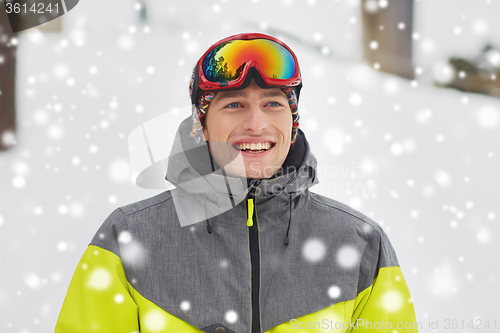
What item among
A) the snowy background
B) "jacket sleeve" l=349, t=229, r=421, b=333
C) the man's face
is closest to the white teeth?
the man's face

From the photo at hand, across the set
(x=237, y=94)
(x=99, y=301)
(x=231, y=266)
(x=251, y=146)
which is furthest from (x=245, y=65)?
(x=99, y=301)

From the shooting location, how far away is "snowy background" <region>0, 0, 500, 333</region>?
9.03ft

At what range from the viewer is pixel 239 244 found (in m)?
1.69

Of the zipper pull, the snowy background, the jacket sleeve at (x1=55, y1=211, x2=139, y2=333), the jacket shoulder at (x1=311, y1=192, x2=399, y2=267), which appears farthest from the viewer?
the snowy background

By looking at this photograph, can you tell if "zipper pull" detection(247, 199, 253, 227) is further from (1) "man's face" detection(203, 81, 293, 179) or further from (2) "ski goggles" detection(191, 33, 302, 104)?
(2) "ski goggles" detection(191, 33, 302, 104)

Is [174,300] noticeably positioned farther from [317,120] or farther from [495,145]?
[495,145]

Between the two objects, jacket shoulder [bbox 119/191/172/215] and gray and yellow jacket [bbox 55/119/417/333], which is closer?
gray and yellow jacket [bbox 55/119/417/333]

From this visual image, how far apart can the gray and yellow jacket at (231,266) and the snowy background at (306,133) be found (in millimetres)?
1106

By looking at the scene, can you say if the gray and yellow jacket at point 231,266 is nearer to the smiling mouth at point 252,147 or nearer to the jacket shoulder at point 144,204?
the jacket shoulder at point 144,204

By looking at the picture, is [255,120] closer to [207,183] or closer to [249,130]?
[249,130]

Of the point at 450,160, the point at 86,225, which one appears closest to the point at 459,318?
the point at 450,160

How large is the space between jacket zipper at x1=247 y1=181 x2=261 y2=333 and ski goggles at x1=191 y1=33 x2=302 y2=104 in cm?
48

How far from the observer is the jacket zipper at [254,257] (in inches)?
64.4

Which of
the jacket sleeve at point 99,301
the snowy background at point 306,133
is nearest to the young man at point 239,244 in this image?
the jacket sleeve at point 99,301
